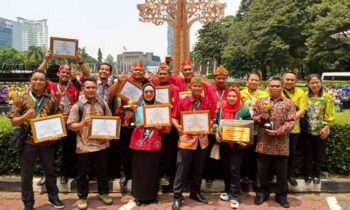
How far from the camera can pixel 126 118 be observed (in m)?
5.13

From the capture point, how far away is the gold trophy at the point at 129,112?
16.5 ft

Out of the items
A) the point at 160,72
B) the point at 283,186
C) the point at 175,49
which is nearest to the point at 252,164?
the point at 283,186

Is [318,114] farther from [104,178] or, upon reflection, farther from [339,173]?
[104,178]

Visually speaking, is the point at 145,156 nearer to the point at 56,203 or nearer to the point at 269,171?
the point at 56,203

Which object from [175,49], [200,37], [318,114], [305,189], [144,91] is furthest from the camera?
[200,37]

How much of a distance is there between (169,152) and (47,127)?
1917mm

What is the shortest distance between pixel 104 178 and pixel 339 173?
3863mm

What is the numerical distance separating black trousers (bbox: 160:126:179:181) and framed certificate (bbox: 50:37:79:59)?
190 centimetres

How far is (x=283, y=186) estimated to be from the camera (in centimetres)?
501

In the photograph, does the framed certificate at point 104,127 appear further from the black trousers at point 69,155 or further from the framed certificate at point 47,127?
the black trousers at point 69,155

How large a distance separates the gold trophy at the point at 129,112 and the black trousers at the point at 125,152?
15cm

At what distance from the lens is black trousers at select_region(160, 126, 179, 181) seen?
17.8 feet

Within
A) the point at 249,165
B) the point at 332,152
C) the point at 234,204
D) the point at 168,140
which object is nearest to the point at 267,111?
the point at 249,165

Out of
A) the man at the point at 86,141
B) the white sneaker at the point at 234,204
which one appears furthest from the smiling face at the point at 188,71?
the white sneaker at the point at 234,204
